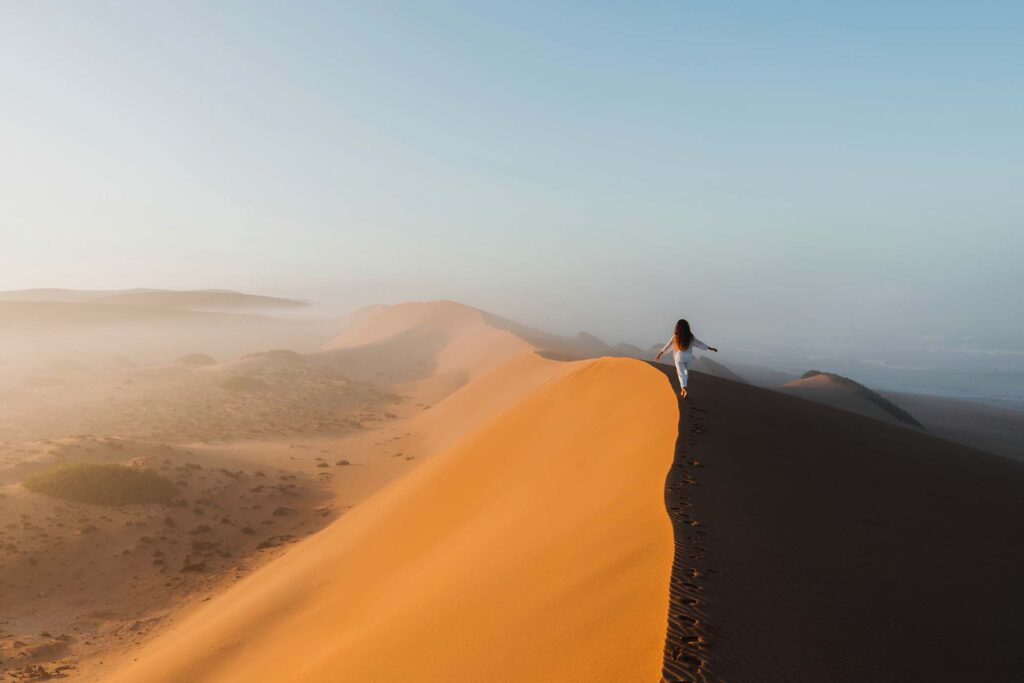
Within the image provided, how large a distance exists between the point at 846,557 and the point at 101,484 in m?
14.8

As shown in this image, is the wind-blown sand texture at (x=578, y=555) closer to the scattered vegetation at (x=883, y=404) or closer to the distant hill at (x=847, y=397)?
the distant hill at (x=847, y=397)

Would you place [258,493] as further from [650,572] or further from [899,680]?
[899,680]

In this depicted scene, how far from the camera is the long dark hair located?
28.8ft

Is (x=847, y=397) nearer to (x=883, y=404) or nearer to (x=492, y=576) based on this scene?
(x=883, y=404)

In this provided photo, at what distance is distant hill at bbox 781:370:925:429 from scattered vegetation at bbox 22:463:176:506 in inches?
1054

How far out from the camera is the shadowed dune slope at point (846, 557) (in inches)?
127

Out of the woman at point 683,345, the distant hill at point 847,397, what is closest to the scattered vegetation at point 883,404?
the distant hill at point 847,397

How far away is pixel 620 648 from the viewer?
128 inches

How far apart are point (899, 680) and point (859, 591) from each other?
1026 millimetres

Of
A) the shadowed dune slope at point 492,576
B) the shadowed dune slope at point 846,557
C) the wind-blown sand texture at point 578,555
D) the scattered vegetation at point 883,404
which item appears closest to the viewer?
the shadowed dune slope at point 846,557

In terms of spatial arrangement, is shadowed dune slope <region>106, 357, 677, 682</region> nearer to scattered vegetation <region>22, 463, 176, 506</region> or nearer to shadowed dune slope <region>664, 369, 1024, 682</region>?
shadowed dune slope <region>664, 369, 1024, 682</region>

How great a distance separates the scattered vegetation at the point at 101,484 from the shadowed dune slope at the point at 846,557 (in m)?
12.5

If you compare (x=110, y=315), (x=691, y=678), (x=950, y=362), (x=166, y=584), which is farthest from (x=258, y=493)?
(x=110, y=315)

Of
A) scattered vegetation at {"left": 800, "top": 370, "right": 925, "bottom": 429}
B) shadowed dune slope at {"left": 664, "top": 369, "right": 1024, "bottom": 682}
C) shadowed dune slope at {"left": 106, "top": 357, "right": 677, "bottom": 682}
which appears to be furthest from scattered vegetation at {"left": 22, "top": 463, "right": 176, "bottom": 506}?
scattered vegetation at {"left": 800, "top": 370, "right": 925, "bottom": 429}
